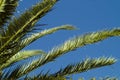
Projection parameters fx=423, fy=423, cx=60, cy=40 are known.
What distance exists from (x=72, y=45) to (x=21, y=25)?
1.57m

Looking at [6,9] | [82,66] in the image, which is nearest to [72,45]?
[82,66]

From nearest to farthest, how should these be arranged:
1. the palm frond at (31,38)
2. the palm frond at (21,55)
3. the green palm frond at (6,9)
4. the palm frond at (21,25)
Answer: the green palm frond at (6,9) → the palm frond at (21,25) → the palm frond at (31,38) → the palm frond at (21,55)

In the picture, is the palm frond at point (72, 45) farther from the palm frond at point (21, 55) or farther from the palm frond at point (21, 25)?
the palm frond at point (21, 25)

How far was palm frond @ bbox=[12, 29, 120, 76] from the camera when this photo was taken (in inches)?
387

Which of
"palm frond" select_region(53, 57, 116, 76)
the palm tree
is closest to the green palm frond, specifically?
the palm tree

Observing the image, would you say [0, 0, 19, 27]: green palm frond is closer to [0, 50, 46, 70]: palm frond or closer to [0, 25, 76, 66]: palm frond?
[0, 25, 76, 66]: palm frond

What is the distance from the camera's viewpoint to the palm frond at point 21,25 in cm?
876

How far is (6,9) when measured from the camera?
8.62 meters

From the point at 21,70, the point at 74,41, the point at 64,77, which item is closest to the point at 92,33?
the point at 74,41

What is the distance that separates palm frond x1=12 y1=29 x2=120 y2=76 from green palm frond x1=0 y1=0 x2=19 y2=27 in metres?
1.57

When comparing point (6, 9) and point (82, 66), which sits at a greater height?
point (6, 9)

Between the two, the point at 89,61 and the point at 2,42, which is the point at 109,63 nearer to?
the point at 89,61

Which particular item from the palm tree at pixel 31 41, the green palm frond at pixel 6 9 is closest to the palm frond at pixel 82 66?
the palm tree at pixel 31 41

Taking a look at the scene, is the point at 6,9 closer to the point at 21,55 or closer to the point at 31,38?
the point at 31,38
